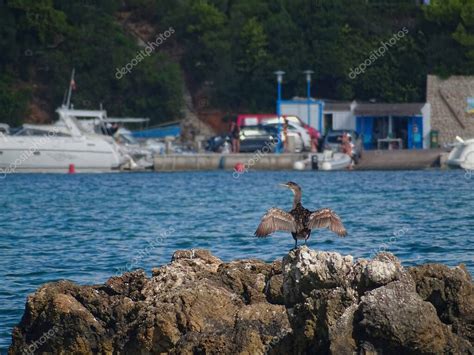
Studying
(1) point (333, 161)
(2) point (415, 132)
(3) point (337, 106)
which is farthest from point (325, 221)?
(3) point (337, 106)

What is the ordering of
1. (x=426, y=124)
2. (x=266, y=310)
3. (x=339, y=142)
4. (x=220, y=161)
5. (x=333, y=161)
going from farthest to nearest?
(x=426, y=124)
(x=339, y=142)
(x=220, y=161)
(x=333, y=161)
(x=266, y=310)

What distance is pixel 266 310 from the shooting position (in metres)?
14.5

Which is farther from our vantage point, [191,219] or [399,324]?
[191,219]

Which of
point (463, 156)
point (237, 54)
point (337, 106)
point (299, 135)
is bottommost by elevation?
point (463, 156)

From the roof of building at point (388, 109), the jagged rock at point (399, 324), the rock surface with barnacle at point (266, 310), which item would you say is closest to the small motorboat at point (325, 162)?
the roof of building at point (388, 109)

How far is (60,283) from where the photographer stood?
Result: 16000mm

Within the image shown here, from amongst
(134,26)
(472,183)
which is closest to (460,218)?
(472,183)

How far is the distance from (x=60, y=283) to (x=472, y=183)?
36447 mm

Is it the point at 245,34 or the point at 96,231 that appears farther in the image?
the point at 245,34

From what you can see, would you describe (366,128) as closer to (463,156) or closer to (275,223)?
(463,156)

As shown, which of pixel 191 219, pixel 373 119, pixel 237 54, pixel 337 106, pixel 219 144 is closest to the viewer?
pixel 191 219

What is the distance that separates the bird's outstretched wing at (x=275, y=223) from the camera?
15.7m

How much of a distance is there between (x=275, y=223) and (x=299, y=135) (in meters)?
48.8

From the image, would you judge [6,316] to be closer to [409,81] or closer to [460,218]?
[460,218]
